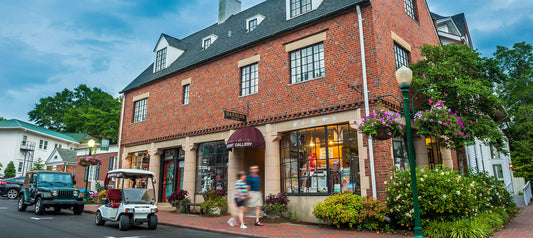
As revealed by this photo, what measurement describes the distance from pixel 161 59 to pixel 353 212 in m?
16.3

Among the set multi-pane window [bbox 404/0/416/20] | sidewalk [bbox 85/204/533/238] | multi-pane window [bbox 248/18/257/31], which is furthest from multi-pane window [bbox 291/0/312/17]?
sidewalk [bbox 85/204/533/238]

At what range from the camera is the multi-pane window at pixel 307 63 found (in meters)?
12.5

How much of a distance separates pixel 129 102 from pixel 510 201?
71.1 feet

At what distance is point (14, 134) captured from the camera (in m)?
44.6

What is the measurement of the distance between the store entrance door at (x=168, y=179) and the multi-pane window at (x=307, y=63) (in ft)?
31.7

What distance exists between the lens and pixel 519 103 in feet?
101

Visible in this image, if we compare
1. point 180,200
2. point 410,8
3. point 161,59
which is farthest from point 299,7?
point 161,59

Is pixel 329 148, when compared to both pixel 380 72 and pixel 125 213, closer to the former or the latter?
pixel 380 72

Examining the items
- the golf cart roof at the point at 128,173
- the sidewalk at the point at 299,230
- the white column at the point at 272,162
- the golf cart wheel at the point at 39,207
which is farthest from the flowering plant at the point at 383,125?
the golf cart wheel at the point at 39,207

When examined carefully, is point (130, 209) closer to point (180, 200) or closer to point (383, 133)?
point (180, 200)

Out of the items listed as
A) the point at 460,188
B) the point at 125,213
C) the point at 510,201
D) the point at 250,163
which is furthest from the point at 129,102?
the point at 510,201

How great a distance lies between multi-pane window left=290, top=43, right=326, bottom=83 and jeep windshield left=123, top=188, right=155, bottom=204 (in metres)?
6.80

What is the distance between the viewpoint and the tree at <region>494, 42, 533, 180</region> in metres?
23.1

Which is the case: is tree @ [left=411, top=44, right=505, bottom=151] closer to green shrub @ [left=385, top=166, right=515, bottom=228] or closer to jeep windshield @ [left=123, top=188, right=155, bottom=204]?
green shrub @ [left=385, top=166, right=515, bottom=228]
